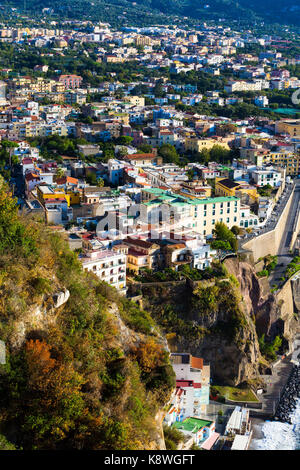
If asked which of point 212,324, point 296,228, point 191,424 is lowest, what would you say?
point 191,424

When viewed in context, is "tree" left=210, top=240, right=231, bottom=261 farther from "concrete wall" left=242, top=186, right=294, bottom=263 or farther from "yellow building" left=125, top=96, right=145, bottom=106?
"yellow building" left=125, top=96, right=145, bottom=106

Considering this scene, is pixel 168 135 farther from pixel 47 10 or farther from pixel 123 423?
pixel 47 10

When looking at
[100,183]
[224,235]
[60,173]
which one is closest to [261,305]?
[224,235]

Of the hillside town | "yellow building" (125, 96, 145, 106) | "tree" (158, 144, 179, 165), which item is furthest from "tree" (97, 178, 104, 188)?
"yellow building" (125, 96, 145, 106)

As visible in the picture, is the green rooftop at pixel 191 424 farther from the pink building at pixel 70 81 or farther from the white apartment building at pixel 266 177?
the pink building at pixel 70 81

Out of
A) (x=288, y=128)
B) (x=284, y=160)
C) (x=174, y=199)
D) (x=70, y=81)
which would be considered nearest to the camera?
(x=174, y=199)

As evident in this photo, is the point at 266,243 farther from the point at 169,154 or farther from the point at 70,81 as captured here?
the point at 70,81

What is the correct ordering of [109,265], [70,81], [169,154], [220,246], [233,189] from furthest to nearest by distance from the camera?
[70,81], [169,154], [233,189], [220,246], [109,265]
